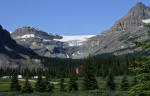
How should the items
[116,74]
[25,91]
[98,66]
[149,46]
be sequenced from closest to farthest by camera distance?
[149,46] < [25,91] < [116,74] < [98,66]

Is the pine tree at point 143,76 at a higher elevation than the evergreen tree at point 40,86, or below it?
higher

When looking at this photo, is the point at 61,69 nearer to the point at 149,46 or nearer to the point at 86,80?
the point at 86,80

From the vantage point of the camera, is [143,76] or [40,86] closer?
[143,76]

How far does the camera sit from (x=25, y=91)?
221 ft

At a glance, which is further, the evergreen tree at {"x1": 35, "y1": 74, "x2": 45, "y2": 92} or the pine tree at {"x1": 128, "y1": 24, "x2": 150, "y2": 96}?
the evergreen tree at {"x1": 35, "y1": 74, "x2": 45, "y2": 92}

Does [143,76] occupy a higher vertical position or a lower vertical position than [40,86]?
higher

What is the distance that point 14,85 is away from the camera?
78688mm

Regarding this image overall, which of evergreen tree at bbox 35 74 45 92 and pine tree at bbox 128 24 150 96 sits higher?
pine tree at bbox 128 24 150 96

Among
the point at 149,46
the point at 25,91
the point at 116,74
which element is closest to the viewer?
the point at 149,46

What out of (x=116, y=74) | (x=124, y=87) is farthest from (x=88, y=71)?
(x=116, y=74)

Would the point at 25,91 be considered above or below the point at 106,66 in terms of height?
below

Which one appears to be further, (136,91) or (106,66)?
(106,66)

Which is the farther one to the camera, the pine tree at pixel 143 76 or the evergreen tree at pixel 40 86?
the evergreen tree at pixel 40 86

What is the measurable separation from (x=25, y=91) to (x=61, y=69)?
12856 centimetres
